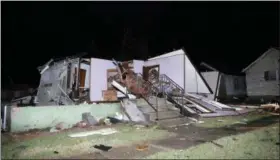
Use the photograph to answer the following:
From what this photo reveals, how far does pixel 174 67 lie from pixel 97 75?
5712 mm

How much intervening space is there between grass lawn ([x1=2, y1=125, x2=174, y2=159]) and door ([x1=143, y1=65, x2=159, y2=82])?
8883 mm

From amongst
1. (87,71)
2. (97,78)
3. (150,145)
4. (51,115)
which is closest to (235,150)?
(150,145)

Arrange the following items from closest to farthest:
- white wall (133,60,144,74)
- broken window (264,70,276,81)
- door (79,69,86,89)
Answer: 1. door (79,69,86,89)
2. white wall (133,60,144,74)
3. broken window (264,70,276,81)

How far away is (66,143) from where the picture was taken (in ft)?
25.0

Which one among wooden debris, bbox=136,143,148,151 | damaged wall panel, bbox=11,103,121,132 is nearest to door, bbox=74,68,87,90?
damaged wall panel, bbox=11,103,121,132

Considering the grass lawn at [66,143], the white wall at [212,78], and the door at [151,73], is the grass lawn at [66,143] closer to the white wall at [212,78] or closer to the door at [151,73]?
the door at [151,73]

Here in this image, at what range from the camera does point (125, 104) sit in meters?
12.7

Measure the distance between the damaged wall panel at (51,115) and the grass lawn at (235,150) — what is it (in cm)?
619

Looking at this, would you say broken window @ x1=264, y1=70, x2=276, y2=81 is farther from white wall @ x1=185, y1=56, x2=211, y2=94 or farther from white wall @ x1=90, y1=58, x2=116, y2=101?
white wall @ x1=90, y1=58, x2=116, y2=101

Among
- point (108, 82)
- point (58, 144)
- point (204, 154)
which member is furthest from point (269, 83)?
point (58, 144)

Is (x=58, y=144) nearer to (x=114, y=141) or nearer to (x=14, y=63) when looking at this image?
(x=114, y=141)

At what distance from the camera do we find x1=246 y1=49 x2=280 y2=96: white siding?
73.0ft

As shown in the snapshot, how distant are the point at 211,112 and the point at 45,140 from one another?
30.7ft

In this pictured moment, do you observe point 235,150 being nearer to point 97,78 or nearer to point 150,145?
point 150,145
